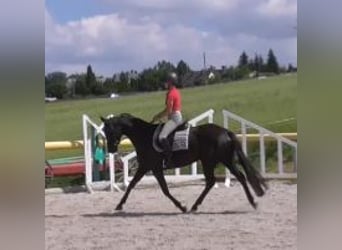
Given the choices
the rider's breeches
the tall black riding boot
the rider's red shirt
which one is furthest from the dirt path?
the rider's red shirt

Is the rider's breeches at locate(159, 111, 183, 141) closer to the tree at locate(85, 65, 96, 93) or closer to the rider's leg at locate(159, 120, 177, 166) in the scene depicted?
the rider's leg at locate(159, 120, 177, 166)

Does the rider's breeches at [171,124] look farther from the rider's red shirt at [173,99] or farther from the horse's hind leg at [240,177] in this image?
the horse's hind leg at [240,177]

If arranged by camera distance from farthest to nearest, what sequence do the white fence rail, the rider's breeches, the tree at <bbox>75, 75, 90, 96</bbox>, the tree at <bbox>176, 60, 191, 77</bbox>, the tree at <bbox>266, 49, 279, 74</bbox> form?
the white fence rail → the tree at <bbox>176, 60, 191, 77</bbox> → the rider's breeches → the tree at <bbox>75, 75, 90, 96</bbox> → the tree at <bbox>266, 49, 279, 74</bbox>

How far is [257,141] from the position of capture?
7.09 m

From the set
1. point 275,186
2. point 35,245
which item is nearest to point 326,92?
point 35,245

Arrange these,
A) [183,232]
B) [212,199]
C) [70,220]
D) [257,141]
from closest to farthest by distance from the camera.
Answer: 1. [183,232]
2. [70,220]
3. [212,199]
4. [257,141]

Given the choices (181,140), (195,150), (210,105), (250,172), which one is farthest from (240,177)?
(210,105)

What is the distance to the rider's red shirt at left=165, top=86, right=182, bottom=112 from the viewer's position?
5022 millimetres

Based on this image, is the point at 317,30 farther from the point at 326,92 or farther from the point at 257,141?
the point at 257,141

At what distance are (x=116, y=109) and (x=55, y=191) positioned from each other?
1.09 meters

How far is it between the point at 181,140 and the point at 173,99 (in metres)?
0.35

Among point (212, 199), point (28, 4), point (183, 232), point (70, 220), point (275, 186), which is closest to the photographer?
point (28, 4)

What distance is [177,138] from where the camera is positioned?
5.18 meters

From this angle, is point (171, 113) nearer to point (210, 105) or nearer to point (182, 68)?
point (182, 68)
